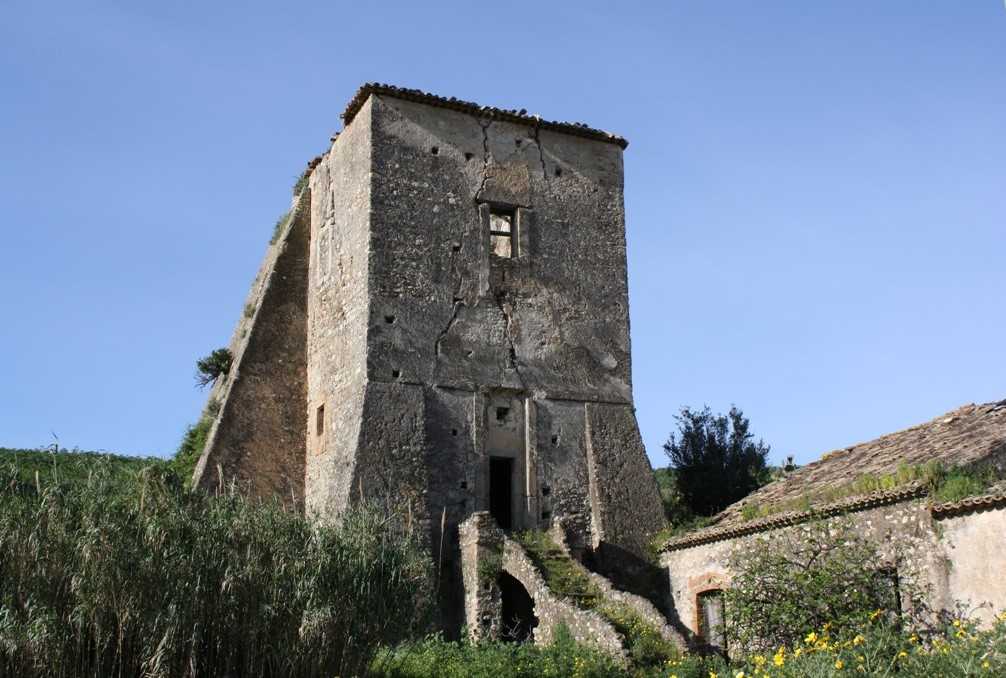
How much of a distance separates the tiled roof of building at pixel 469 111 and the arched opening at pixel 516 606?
878 cm

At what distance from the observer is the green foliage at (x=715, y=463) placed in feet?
79.9

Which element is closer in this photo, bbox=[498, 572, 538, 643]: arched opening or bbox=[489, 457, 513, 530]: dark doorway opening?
bbox=[498, 572, 538, 643]: arched opening

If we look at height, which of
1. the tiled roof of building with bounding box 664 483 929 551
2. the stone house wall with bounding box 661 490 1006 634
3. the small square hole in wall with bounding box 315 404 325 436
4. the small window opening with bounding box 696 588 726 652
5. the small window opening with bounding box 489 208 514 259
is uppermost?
the small window opening with bounding box 489 208 514 259

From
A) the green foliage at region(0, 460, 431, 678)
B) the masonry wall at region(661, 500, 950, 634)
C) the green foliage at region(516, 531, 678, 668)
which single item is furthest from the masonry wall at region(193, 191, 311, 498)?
the masonry wall at region(661, 500, 950, 634)

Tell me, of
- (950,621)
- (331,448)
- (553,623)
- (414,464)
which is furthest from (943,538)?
(331,448)

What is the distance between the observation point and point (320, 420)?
21.8m

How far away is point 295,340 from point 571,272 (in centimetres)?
569

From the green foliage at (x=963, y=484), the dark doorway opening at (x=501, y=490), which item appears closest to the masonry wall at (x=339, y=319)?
the dark doorway opening at (x=501, y=490)

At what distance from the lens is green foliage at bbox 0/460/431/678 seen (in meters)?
11.9

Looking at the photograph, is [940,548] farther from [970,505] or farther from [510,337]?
[510,337]

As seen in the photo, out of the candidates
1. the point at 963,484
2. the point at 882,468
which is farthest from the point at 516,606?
the point at 963,484

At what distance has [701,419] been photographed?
25641mm

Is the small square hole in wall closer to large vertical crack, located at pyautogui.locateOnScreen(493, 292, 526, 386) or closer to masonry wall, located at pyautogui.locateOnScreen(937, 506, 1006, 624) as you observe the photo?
large vertical crack, located at pyautogui.locateOnScreen(493, 292, 526, 386)

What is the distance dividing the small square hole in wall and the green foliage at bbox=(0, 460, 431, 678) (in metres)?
7.13
